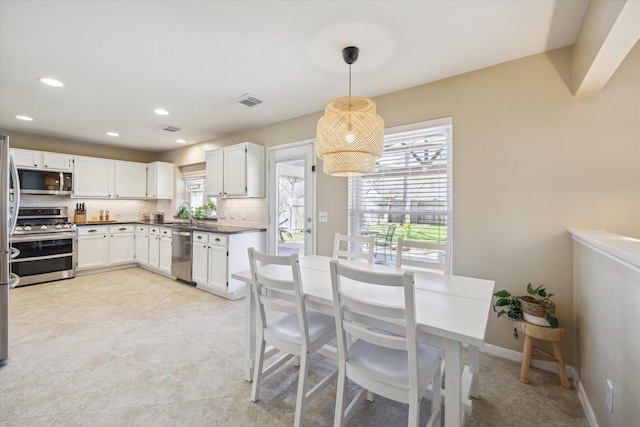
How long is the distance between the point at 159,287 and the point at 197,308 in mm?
1275

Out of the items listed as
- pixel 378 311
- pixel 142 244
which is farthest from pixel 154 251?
pixel 378 311

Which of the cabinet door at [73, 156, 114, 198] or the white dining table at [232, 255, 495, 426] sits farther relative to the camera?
the cabinet door at [73, 156, 114, 198]

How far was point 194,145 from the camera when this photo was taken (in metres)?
5.49

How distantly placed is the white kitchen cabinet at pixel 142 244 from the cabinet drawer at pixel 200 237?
66.6 inches

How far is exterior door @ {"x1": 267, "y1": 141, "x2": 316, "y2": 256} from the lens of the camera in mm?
3754

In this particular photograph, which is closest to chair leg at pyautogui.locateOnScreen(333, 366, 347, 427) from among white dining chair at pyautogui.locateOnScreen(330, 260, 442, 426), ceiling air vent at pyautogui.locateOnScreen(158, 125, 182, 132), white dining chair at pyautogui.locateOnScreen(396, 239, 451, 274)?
white dining chair at pyautogui.locateOnScreen(330, 260, 442, 426)

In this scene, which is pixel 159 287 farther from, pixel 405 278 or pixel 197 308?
pixel 405 278

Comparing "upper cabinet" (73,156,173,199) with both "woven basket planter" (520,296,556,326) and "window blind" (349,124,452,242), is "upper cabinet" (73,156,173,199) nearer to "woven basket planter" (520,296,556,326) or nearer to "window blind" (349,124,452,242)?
"window blind" (349,124,452,242)

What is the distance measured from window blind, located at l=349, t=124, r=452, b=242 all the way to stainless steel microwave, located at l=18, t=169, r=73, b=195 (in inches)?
204

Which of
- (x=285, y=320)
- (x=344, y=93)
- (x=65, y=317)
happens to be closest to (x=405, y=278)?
(x=285, y=320)

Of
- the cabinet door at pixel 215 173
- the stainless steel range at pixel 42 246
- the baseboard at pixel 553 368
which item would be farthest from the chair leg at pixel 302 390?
the stainless steel range at pixel 42 246

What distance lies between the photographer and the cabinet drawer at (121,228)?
5.21 metres

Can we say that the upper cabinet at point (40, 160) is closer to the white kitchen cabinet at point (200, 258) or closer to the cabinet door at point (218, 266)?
the white kitchen cabinet at point (200, 258)

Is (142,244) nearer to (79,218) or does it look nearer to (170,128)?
(79,218)
